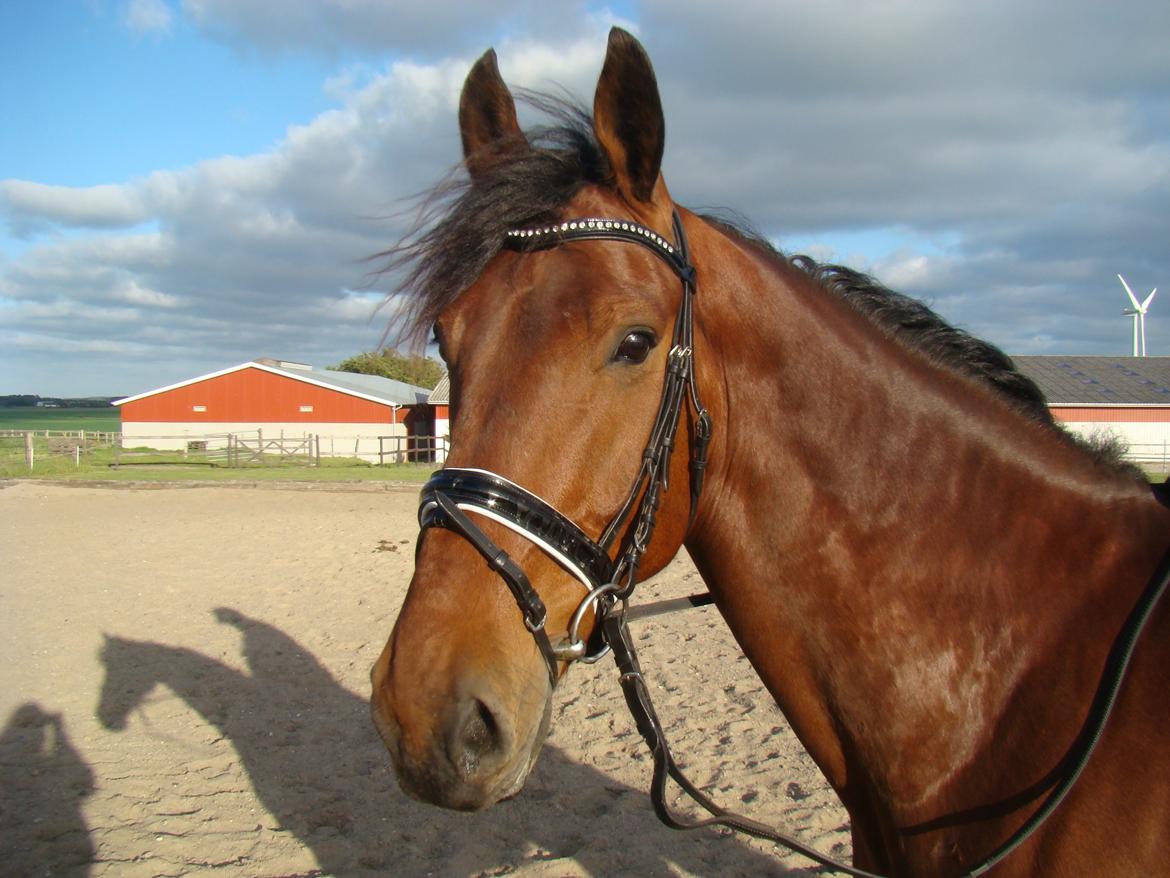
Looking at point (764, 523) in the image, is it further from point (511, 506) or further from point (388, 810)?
point (388, 810)

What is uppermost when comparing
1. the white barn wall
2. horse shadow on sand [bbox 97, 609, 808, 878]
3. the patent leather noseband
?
the patent leather noseband

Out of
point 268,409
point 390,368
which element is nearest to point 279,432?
point 268,409

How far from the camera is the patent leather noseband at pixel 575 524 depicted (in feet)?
5.76

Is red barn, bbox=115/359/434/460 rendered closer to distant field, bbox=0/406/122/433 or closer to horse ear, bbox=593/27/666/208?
distant field, bbox=0/406/122/433

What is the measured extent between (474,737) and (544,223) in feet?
4.07

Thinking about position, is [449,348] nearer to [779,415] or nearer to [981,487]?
[779,415]

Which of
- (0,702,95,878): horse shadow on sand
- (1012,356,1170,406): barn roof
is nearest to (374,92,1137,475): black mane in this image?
(0,702,95,878): horse shadow on sand

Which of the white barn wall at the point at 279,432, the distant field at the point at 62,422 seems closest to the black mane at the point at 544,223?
the white barn wall at the point at 279,432

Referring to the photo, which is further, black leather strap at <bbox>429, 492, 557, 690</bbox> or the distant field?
the distant field

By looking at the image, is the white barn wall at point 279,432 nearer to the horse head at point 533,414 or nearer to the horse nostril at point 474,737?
the horse head at point 533,414

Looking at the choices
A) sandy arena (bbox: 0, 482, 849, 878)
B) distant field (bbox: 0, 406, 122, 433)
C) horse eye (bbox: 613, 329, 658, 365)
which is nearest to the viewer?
horse eye (bbox: 613, 329, 658, 365)

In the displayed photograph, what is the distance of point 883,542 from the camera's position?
81.8 inches

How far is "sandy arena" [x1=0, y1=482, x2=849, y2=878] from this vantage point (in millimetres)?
4688

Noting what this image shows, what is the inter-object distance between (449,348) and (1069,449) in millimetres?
1808
